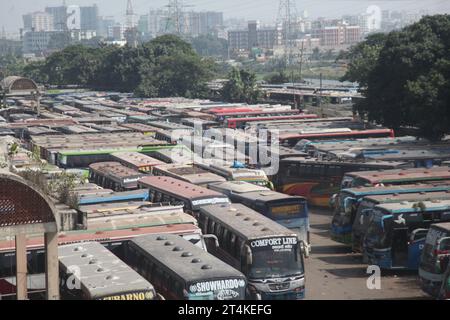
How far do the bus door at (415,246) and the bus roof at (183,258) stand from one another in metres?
3.26

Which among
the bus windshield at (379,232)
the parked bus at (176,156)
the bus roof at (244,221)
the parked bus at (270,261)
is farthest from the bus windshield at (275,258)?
the parked bus at (176,156)

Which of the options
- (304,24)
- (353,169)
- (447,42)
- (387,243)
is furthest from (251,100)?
(304,24)

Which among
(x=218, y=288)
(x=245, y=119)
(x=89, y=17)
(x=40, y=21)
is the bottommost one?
(x=245, y=119)

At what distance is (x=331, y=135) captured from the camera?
76.1 ft

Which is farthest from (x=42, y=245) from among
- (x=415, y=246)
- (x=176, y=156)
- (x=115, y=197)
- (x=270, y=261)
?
(x=176, y=156)

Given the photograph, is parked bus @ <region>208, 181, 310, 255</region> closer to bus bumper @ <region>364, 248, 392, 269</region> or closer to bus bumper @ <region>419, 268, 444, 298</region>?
bus bumper @ <region>364, 248, 392, 269</region>

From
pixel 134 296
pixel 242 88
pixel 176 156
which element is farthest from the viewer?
pixel 242 88

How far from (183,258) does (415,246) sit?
3842mm

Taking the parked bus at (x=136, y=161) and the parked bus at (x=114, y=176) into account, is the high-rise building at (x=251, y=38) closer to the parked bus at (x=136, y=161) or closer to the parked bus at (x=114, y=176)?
the parked bus at (x=136, y=161)

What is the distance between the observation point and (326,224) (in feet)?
50.3

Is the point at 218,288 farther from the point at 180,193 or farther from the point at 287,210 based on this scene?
the point at 180,193

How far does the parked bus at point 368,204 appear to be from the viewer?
12070 millimetres
